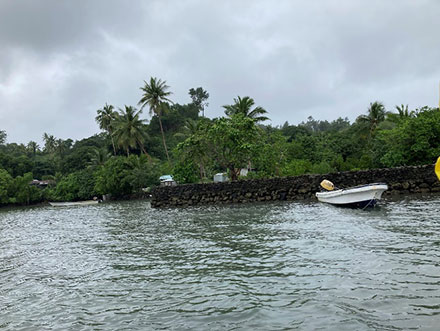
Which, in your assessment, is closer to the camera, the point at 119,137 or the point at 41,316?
the point at 41,316

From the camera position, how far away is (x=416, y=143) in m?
28.5

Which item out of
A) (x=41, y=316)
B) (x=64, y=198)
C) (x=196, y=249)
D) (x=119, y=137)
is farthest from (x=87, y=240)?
(x=64, y=198)

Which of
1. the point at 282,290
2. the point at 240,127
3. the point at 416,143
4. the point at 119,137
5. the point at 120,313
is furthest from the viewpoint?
the point at 119,137

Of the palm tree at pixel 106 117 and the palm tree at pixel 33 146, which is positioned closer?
the palm tree at pixel 106 117

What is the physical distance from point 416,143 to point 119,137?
42692mm

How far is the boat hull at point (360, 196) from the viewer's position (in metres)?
18.8

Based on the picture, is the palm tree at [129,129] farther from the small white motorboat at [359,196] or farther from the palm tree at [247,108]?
the small white motorboat at [359,196]

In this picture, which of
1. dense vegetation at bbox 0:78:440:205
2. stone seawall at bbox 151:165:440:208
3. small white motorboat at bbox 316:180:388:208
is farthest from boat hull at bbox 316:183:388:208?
dense vegetation at bbox 0:78:440:205

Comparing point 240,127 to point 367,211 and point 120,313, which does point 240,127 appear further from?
point 120,313

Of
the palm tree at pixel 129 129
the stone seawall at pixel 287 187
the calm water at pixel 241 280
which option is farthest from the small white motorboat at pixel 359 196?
the palm tree at pixel 129 129

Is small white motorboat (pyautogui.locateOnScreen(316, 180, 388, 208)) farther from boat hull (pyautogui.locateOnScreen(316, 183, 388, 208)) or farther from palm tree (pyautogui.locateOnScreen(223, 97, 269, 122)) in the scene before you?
palm tree (pyautogui.locateOnScreen(223, 97, 269, 122))

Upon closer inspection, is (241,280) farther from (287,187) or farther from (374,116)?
(374,116)

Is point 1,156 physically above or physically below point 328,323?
above

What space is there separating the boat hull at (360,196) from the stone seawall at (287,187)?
532cm
